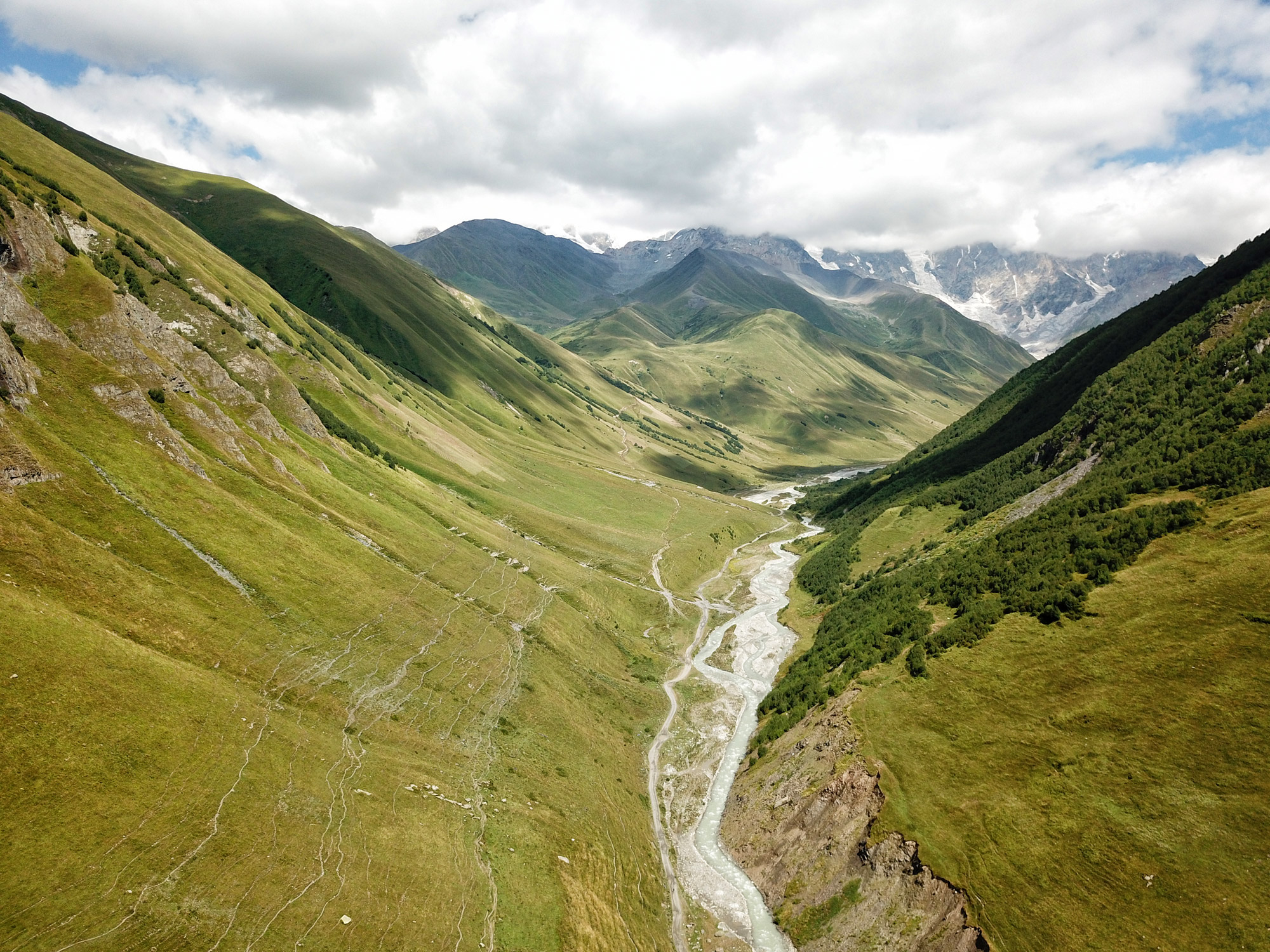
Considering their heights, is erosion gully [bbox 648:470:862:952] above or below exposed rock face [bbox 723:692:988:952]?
below

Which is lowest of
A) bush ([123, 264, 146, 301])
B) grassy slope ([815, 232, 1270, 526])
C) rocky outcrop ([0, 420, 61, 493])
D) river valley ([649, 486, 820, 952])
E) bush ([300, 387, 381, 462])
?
river valley ([649, 486, 820, 952])

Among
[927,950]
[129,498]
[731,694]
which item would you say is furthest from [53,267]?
[927,950]

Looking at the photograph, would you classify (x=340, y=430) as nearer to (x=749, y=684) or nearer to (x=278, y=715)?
(x=278, y=715)

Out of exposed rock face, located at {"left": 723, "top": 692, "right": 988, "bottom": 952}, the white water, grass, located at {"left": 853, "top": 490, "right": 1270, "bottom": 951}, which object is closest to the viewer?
grass, located at {"left": 853, "top": 490, "right": 1270, "bottom": 951}

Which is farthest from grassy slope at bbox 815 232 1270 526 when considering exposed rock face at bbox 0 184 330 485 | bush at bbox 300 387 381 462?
exposed rock face at bbox 0 184 330 485

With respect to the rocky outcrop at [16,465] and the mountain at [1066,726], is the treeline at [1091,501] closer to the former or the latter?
the mountain at [1066,726]

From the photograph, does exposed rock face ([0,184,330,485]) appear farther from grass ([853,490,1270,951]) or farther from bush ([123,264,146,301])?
grass ([853,490,1270,951])
